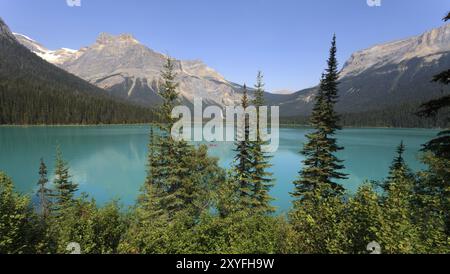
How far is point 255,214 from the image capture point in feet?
63.2

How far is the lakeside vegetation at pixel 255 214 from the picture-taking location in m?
9.23

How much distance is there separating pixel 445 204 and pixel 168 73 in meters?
20.8

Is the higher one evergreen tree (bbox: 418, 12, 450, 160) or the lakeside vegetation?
evergreen tree (bbox: 418, 12, 450, 160)

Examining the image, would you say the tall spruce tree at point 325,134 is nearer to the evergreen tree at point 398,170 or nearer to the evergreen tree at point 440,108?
the evergreen tree at point 398,170

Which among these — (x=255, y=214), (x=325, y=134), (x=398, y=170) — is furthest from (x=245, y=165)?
(x=398, y=170)

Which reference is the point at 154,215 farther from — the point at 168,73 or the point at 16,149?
the point at 16,149

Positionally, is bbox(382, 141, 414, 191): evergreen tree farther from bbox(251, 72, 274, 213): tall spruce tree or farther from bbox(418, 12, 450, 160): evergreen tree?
bbox(251, 72, 274, 213): tall spruce tree

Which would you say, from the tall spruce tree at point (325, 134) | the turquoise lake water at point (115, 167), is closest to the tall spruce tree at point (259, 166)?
the tall spruce tree at point (325, 134)

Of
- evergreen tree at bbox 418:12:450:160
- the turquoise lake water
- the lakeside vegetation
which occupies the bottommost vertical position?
the turquoise lake water

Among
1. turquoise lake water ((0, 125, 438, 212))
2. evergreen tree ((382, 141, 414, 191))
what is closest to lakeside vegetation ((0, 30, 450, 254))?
evergreen tree ((382, 141, 414, 191))

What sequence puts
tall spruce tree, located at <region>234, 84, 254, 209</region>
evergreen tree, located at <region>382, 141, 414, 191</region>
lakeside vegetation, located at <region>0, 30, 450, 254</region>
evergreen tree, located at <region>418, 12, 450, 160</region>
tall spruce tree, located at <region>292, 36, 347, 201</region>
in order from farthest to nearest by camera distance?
1. tall spruce tree, located at <region>234, 84, 254, 209</region>
2. tall spruce tree, located at <region>292, 36, 347, 201</region>
3. evergreen tree, located at <region>382, 141, 414, 191</region>
4. lakeside vegetation, located at <region>0, 30, 450, 254</region>
5. evergreen tree, located at <region>418, 12, 450, 160</region>

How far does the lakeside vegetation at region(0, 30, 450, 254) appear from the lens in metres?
9.23
